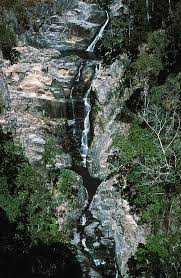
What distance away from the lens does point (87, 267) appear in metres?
31.4

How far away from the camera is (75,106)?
1550 inches

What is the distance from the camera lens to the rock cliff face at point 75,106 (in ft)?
106

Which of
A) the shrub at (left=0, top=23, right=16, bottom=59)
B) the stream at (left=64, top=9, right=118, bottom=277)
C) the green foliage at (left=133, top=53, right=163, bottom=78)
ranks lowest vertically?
the stream at (left=64, top=9, right=118, bottom=277)

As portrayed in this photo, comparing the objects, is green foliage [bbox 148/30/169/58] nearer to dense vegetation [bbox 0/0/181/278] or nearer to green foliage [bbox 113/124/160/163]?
dense vegetation [bbox 0/0/181/278]

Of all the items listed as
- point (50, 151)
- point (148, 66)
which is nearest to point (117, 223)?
point (50, 151)

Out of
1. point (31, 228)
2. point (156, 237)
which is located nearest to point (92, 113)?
point (31, 228)

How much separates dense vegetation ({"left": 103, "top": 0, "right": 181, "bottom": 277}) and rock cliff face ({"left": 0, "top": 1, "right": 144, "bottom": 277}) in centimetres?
147

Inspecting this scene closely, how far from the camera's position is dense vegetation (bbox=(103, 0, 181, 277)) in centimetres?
2766

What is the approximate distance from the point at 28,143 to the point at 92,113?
5.99m

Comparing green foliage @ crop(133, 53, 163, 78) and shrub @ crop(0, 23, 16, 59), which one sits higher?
shrub @ crop(0, 23, 16, 59)

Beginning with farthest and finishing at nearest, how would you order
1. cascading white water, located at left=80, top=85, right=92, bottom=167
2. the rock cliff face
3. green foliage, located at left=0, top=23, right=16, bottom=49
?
1. green foliage, located at left=0, top=23, right=16, bottom=49
2. cascading white water, located at left=80, top=85, right=92, bottom=167
3. the rock cliff face

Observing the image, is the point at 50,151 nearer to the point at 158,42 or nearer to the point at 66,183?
the point at 66,183

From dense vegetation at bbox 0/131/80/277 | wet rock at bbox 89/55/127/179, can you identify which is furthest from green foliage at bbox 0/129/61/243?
wet rock at bbox 89/55/127/179

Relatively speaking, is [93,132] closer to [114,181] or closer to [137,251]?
[114,181]
